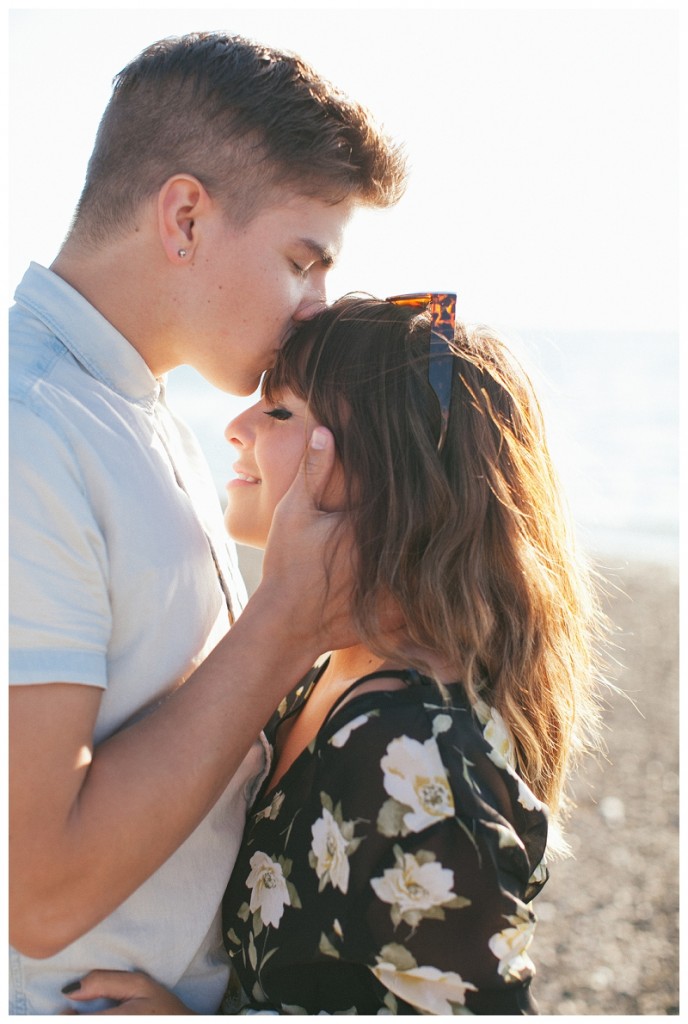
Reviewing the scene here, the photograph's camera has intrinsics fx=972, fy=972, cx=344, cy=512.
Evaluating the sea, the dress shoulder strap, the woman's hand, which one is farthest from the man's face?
the woman's hand

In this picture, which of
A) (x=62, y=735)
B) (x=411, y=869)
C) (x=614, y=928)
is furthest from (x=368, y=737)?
(x=614, y=928)

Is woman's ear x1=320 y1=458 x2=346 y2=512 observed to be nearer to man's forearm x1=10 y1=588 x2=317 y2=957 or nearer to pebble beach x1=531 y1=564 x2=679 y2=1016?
man's forearm x1=10 y1=588 x2=317 y2=957

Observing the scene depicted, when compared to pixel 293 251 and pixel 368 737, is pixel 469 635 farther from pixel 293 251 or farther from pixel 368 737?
pixel 293 251

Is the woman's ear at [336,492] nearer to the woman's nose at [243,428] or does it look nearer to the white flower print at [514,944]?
the woman's nose at [243,428]

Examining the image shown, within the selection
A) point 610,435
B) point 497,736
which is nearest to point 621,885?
point 497,736

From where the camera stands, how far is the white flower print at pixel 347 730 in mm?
2115

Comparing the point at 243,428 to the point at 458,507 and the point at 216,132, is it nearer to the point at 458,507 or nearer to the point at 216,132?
the point at 458,507

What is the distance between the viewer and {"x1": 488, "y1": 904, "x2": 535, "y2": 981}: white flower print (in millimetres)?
1956

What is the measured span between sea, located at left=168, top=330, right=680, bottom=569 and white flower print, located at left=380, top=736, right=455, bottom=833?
3.38 feet

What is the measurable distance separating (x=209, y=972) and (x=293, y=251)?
1777 millimetres

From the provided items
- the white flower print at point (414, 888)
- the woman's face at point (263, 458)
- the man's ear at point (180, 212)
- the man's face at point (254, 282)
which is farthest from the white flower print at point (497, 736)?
the man's ear at point (180, 212)

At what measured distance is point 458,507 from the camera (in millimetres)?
2424

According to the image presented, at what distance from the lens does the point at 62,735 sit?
1772 millimetres

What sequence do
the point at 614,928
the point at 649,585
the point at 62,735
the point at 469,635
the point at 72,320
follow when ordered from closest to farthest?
the point at 62,735
the point at 72,320
the point at 469,635
the point at 614,928
the point at 649,585
